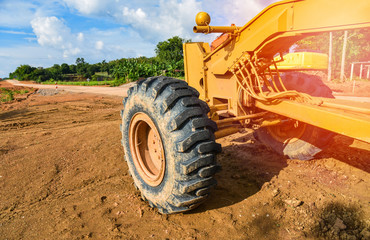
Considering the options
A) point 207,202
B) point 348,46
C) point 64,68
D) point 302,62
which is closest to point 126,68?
point 348,46

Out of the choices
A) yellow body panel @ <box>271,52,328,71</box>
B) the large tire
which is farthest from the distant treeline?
the large tire

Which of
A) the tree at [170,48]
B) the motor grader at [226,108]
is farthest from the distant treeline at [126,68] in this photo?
the motor grader at [226,108]

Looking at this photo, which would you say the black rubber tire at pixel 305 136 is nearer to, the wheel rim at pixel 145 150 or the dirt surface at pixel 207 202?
the dirt surface at pixel 207 202

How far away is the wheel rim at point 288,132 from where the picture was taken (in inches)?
159

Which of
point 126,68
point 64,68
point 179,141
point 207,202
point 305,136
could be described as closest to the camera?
point 179,141

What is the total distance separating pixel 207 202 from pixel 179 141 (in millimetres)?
1113

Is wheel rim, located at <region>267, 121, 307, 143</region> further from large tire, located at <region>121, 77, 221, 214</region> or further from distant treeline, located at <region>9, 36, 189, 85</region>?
distant treeline, located at <region>9, 36, 189, 85</region>

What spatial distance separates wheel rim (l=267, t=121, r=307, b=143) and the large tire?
2.27 m

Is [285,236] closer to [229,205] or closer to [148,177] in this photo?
[229,205]

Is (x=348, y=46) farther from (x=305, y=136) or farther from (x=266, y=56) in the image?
(x=266, y=56)

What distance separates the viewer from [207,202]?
296 cm

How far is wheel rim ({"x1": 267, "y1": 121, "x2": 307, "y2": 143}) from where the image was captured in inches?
159

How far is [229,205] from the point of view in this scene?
114 inches

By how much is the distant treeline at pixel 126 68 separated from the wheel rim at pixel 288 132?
24.5 m
